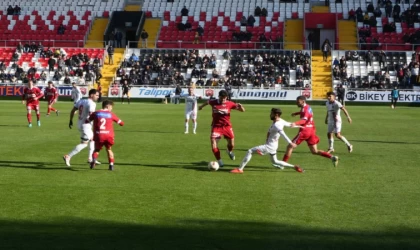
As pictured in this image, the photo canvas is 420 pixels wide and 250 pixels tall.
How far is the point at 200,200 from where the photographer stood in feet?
44.2

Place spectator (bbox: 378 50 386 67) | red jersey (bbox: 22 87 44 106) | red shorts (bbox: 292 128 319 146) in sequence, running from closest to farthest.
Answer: red shorts (bbox: 292 128 319 146) < red jersey (bbox: 22 87 44 106) < spectator (bbox: 378 50 386 67)

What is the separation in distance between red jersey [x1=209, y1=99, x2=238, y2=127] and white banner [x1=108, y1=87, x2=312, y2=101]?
41620mm

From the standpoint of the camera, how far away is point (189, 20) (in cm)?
7744

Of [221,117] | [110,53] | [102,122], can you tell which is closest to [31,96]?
[221,117]

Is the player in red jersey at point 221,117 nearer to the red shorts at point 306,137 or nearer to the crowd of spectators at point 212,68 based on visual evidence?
the red shorts at point 306,137

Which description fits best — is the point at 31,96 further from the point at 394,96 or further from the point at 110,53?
the point at 110,53

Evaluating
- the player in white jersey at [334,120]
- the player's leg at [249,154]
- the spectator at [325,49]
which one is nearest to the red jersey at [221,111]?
the player's leg at [249,154]

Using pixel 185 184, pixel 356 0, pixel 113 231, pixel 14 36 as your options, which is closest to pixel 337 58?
pixel 356 0

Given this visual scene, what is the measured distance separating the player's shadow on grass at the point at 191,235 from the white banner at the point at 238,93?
163ft

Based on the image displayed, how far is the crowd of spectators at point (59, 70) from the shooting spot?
213ft

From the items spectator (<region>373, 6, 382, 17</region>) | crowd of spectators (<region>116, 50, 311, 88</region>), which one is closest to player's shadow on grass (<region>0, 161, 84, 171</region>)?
crowd of spectators (<region>116, 50, 311, 88</region>)

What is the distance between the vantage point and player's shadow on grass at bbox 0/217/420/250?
994 cm

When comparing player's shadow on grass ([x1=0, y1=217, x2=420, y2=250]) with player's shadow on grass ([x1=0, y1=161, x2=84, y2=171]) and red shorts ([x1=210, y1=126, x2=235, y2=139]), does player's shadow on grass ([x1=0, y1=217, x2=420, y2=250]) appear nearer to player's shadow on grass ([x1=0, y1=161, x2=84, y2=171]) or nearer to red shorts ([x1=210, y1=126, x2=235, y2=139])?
player's shadow on grass ([x1=0, y1=161, x2=84, y2=171])

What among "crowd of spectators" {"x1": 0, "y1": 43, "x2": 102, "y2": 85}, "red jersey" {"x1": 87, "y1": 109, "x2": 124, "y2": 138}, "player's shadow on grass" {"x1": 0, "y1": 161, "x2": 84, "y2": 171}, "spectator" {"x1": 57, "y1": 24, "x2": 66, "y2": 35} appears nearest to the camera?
"red jersey" {"x1": 87, "y1": 109, "x2": 124, "y2": 138}
